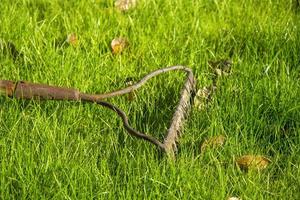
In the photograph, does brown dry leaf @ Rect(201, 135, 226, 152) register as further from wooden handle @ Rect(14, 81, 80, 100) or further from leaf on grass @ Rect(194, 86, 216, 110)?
wooden handle @ Rect(14, 81, 80, 100)

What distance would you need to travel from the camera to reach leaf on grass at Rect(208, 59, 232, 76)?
2.90 meters

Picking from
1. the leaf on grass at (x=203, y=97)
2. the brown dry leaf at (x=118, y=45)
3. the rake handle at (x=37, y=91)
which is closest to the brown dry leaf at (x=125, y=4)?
the brown dry leaf at (x=118, y=45)

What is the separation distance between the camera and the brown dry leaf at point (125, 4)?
3617 mm

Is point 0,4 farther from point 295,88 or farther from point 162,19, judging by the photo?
point 295,88

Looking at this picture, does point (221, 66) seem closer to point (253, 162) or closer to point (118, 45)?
point (118, 45)

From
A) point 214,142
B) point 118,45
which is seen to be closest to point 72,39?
point 118,45

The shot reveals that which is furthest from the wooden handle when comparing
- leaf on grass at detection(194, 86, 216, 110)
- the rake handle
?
leaf on grass at detection(194, 86, 216, 110)

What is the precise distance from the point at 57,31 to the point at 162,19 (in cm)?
57

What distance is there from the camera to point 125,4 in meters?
3.62

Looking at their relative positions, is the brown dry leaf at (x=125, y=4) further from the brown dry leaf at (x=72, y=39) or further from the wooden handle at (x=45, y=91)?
the wooden handle at (x=45, y=91)

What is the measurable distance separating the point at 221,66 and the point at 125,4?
0.88 metres

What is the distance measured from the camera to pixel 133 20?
3475mm

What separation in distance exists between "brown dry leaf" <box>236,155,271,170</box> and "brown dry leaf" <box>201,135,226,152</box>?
0.10 m

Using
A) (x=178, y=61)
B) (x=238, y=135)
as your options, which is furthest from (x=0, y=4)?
(x=238, y=135)
